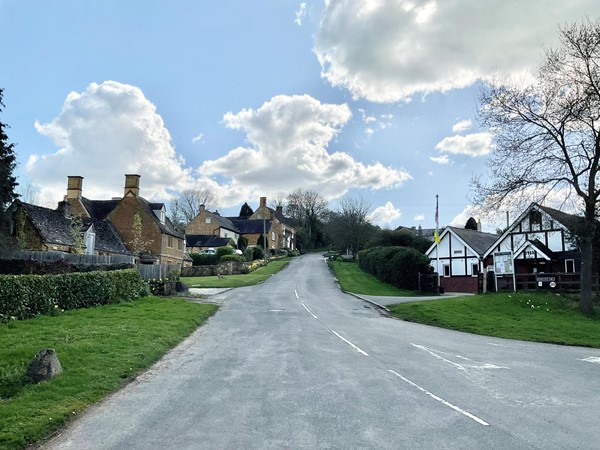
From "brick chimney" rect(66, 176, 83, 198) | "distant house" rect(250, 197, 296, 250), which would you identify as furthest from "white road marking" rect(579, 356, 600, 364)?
"distant house" rect(250, 197, 296, 250)

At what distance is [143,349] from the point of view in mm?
12820

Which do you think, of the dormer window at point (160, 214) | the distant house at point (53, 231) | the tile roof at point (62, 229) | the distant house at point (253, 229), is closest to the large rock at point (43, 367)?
the distant house at point (53, 231)

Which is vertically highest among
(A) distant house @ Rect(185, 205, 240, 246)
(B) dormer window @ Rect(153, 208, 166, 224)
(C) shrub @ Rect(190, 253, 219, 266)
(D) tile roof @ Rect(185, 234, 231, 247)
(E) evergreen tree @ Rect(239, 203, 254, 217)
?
(E) evergreen tree @ Rect(239, 203, 254, 217)

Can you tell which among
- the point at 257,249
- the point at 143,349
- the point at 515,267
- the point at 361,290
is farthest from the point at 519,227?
the point at 257,249

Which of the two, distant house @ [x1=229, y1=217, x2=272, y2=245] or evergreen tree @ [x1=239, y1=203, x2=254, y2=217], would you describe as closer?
distant house @ [x1=229, y1=217, x2=272, y2=245]

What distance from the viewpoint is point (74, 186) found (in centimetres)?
5381

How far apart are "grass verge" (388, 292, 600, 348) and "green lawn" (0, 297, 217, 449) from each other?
1135 centimetres

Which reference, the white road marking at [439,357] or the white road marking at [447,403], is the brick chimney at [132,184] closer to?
the white road marking at [439,357]

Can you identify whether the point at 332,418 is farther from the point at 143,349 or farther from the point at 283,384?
the point at 143,349

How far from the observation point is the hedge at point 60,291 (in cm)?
1570

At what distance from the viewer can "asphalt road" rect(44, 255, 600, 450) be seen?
6.62m

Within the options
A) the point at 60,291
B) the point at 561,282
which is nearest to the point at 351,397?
the point at 60,291

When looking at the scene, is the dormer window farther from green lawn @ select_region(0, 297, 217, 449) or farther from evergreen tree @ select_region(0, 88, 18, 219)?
green lawn @ select_region(0, 297, 217, 449)

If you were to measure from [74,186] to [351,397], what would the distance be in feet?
173
